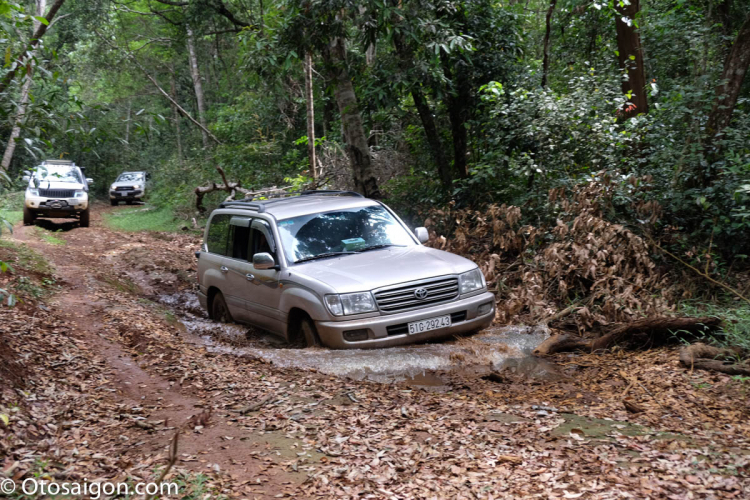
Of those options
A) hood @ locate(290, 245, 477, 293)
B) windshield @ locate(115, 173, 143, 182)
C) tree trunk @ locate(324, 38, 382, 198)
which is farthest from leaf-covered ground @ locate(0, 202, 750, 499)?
windshield @ locate(115, 173, 143, 182)

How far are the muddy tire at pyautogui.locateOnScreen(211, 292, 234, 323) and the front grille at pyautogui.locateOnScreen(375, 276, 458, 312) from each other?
288cm

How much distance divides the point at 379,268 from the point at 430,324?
78 cm

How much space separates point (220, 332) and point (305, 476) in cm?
456

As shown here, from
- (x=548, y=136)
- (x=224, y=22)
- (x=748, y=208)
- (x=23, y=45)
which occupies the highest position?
(x=224, y=22)

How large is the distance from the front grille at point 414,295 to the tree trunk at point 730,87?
14.4 feet

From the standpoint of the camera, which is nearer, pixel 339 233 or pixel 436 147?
pixel 339 233

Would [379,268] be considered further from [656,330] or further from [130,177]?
[130,177]

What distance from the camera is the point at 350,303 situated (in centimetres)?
629

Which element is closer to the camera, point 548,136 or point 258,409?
point 258,409

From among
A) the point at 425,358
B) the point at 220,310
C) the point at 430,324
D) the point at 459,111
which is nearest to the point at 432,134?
the point at 459,111

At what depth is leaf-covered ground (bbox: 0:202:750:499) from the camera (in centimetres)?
374

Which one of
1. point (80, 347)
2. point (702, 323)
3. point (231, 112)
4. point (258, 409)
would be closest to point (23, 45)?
point (80, 347)

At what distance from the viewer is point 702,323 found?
20.7 ft

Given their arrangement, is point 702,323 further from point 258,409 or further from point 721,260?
point 258,409
